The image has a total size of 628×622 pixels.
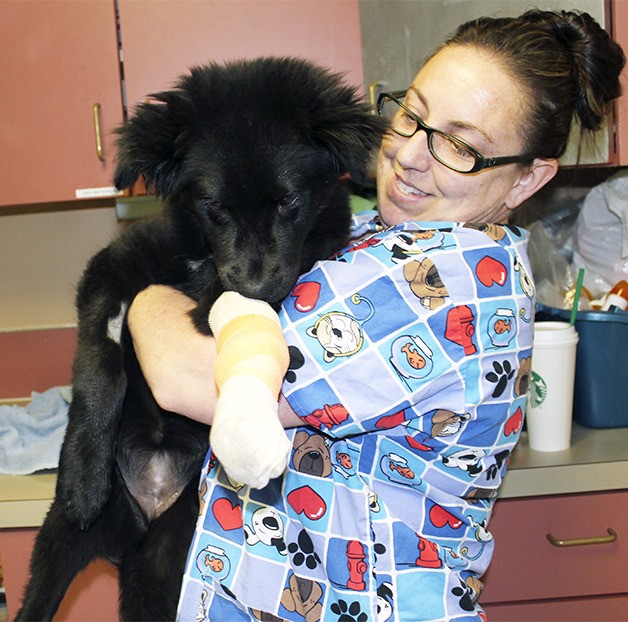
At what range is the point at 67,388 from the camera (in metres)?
2.33

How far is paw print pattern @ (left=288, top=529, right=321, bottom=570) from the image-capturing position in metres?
1.12

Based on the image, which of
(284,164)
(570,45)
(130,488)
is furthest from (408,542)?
(570,45)

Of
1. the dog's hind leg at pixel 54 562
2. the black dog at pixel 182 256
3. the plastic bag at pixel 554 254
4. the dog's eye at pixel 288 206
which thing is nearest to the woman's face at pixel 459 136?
the black dog at pixel 182 256

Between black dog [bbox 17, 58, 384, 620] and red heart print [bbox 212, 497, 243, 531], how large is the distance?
0.13m

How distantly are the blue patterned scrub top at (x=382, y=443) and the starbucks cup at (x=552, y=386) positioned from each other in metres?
0.65

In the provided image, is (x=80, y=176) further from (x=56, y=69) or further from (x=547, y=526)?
(x=547, y=526)

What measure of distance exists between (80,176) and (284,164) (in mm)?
1058

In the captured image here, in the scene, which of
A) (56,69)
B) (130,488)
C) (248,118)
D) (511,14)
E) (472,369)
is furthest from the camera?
(56,69)

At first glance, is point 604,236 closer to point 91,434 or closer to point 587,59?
point 587,59

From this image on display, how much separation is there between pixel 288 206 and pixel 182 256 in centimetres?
24

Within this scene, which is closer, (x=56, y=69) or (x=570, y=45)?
(x=570, y=45)

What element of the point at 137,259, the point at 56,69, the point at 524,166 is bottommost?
the point at 137,259

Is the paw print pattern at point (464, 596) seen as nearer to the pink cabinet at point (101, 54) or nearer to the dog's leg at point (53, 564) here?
the dog's leg at point (53, 564)

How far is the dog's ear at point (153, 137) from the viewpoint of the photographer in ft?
3.98
